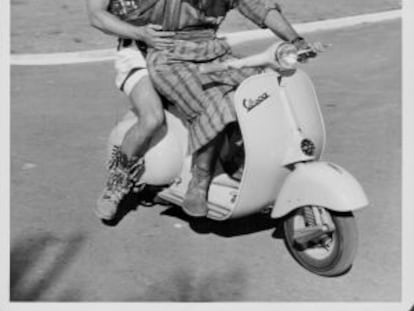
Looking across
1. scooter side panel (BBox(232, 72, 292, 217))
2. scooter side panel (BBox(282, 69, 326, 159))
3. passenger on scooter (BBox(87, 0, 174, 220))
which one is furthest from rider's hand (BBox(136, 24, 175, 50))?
scooter side panel (BBox(282, 69, 326, 159))

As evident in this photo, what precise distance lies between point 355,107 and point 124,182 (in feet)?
9.57

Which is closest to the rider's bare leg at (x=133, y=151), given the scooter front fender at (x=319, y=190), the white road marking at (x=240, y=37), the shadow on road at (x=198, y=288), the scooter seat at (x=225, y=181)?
the scooter seat at (x=225, y=181)

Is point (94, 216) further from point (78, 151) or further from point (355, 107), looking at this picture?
point (355, 107)

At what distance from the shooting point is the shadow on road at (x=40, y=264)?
4074 millimetres

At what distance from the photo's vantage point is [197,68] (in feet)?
14.3

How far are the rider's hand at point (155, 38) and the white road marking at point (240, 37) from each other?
4820mm

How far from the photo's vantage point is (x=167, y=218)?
15.9ft

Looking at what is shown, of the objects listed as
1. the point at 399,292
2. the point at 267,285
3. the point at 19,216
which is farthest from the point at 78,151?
the point at 399,292

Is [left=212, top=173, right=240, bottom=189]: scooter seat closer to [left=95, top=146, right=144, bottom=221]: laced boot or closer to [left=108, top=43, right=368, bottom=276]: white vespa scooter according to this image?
[left=108, top=43, right=368, bottom=276]: white vespa scooter

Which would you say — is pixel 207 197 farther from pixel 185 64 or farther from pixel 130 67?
pixel 130 67

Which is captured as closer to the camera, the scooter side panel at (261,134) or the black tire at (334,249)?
the black tire at (334,249)

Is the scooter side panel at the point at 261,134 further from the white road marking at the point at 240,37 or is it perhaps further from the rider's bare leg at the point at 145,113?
the white road marking at the point at 240,37

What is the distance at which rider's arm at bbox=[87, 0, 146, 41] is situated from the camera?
14.0ft

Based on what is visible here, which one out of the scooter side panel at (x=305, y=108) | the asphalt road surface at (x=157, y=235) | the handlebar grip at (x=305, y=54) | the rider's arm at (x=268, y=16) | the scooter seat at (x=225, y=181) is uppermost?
the handlebar grip at (x=305, y=54)
